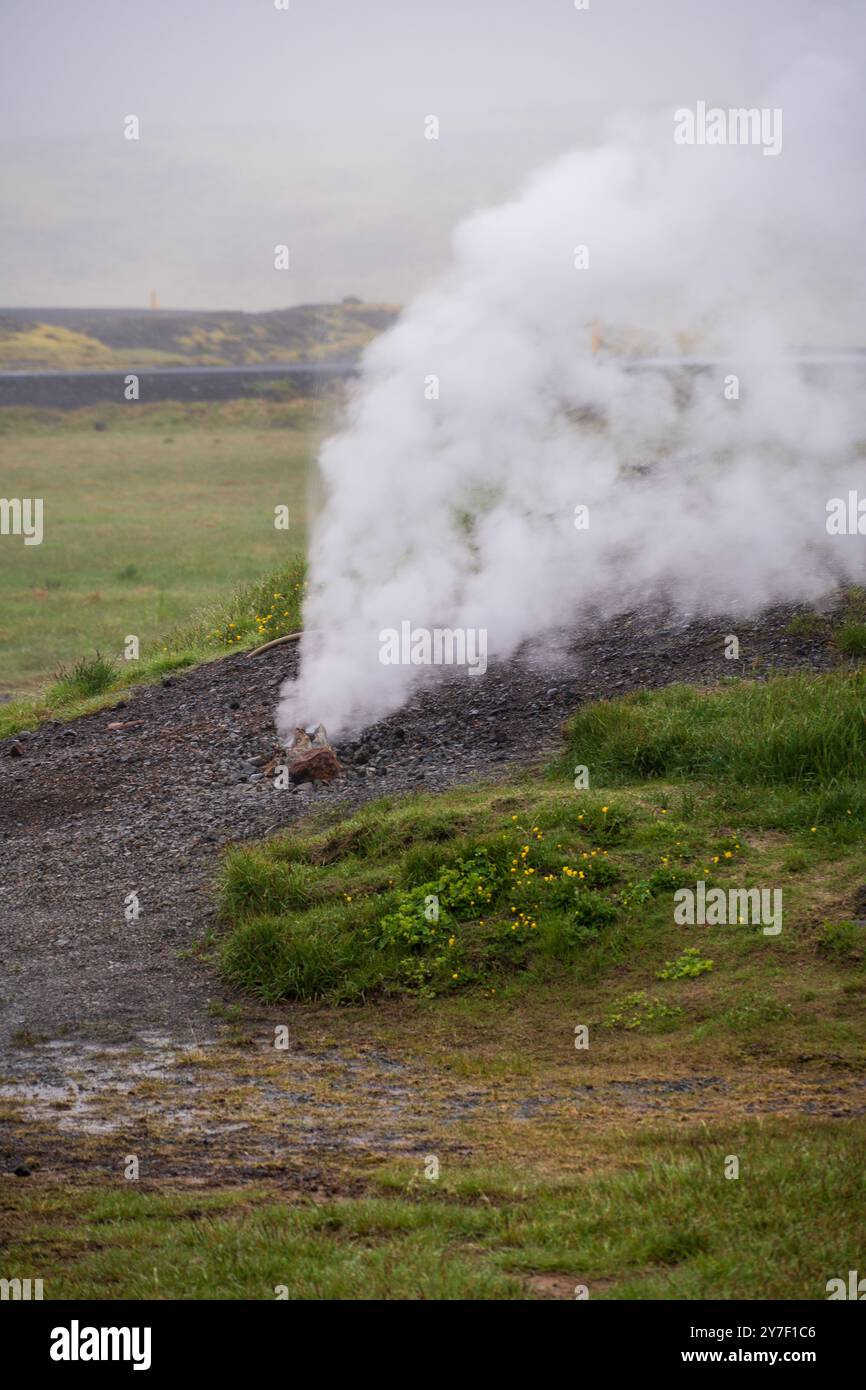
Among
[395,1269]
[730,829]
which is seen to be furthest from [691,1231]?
[730,829]

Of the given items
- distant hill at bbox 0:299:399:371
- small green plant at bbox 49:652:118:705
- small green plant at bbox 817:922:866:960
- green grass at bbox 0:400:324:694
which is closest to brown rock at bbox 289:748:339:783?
green grass at bbox 0:400:324:694

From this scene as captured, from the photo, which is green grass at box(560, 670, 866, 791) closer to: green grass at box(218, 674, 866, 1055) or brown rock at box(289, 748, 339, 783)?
green grass at box(218, 674, 866, 1055)

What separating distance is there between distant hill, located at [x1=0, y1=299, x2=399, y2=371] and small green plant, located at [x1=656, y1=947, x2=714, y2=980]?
61.2 meters

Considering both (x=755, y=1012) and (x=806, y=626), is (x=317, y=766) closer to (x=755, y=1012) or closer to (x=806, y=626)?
(x=806, y=626)

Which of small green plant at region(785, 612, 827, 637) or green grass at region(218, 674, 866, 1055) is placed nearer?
green grass at region(218, 674, 866, 1055)

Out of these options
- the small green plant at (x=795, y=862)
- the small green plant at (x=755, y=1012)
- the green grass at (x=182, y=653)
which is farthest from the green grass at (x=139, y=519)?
the small green plant at (x=755, y=1012)

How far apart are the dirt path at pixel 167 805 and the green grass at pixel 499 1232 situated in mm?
886

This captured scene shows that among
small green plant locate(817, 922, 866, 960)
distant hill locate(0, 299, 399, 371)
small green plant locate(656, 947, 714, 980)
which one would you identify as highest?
distant hill locate(0, 299, 399, 371)

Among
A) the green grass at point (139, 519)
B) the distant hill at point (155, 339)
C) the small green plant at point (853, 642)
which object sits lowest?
the small green plant at point (853, 642)

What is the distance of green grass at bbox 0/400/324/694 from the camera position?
21688 millimetres

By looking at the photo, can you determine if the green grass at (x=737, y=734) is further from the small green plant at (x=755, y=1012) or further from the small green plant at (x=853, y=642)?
the small green plant at (x=755, y=1012)

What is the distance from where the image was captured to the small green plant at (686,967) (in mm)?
7488

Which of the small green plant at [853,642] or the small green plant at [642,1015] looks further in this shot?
the small green plant at [853,642]

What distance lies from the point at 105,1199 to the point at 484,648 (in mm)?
7473
